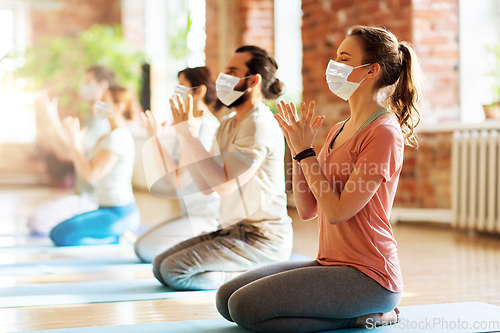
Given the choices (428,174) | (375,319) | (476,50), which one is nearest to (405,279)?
(375,319)

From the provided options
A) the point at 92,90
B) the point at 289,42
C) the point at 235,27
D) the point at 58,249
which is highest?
the point at 235,27

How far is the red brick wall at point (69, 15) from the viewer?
385 inches

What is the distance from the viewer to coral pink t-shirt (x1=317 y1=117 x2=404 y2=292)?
1544 millimetres

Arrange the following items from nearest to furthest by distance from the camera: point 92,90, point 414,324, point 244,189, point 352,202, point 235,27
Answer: point 352,202 → point 414,324 → point 244,189 → point 92,90 → point 235,27

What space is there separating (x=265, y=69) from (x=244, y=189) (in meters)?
0.52

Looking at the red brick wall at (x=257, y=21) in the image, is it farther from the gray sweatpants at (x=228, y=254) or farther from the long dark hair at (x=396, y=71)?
the long dark hair at (x=396, y=71)

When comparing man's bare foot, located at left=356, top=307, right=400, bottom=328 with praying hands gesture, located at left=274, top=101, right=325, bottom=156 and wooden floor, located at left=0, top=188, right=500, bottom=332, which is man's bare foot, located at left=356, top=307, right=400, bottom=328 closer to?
wooden floor, located at left=0, top=188, right=500, bottom=332

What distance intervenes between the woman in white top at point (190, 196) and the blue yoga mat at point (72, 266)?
0.12 meters

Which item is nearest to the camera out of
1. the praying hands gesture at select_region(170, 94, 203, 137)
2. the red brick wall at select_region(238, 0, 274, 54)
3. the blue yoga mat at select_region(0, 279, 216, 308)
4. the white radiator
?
the praying hands gesture at select_region(170, 94, 203, 137)

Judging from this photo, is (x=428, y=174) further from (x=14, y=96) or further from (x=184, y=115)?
(x=14, y=96)

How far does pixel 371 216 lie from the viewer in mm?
1597

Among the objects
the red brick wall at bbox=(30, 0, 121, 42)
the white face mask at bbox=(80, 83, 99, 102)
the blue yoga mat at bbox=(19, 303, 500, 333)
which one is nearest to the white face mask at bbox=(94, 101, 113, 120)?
the white face mask at bbox=(80, 83, 99, 102)

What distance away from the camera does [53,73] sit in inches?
361

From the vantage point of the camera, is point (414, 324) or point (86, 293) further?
point (86, 293)
